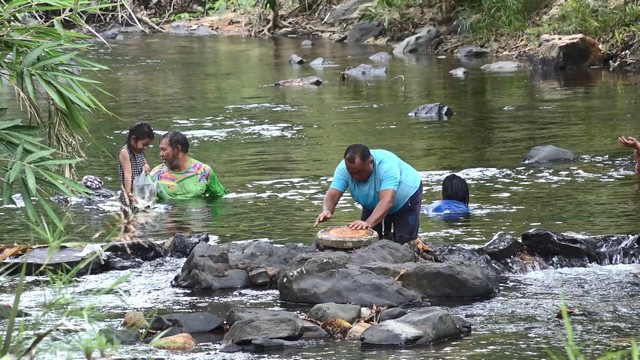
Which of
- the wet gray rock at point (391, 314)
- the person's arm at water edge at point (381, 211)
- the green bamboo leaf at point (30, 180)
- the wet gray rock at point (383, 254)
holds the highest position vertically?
the green bamboo leaf at point (30, 180)

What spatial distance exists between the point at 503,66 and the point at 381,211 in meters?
17.6

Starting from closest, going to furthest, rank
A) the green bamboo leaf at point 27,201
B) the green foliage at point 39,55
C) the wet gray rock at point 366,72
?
the green bamboo leaf at point 27,201 → the green foliage at point 39,55 → the wet gray rock at point 366,72

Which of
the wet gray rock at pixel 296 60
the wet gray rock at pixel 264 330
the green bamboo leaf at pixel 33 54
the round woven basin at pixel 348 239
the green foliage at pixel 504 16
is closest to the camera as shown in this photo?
the green bamboo leaf at pixel 33 54

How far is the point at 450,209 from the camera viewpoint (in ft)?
42.9

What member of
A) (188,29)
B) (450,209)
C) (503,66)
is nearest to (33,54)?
(450,209)

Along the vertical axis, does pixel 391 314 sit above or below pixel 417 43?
below

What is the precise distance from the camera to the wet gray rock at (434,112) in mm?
20641

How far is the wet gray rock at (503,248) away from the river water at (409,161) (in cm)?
31

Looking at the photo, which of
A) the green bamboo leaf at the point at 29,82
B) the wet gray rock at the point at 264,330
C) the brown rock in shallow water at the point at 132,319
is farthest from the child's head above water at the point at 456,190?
the green bamboo leaf at the point at 29,82

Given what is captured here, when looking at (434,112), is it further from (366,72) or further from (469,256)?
(469,256)

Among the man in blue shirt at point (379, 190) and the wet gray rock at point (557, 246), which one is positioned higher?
the man in blue shirt at point (379, 190)

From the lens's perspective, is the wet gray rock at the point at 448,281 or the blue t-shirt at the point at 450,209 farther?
the blue t-shirt at the point at 450,209

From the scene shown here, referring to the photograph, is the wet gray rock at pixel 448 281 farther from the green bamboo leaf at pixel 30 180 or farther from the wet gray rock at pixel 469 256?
the green bamboo leaf at pixel 30 180

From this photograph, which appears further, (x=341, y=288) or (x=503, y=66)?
(x=503, y=66)
